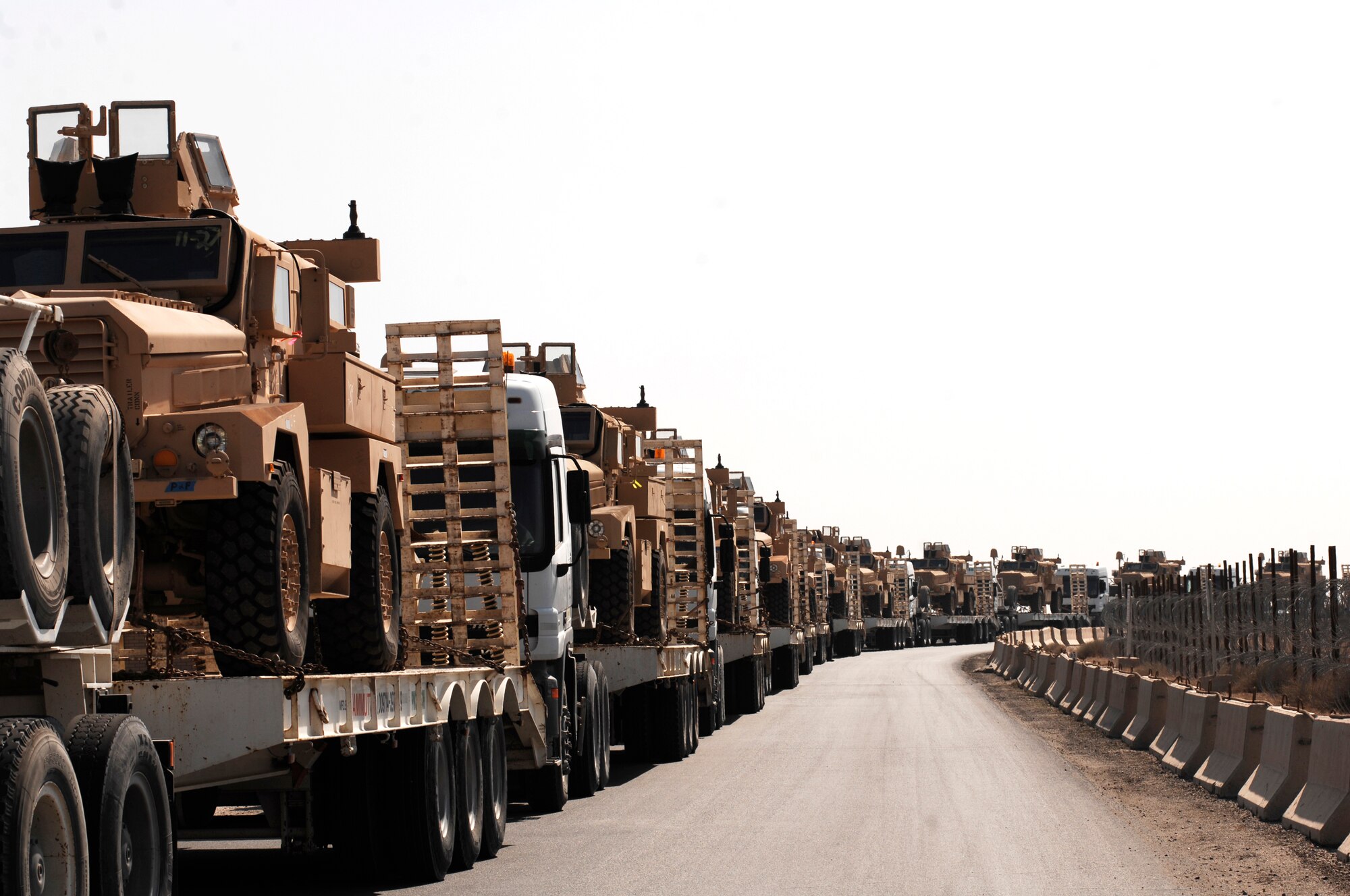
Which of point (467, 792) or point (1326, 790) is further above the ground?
point (467, 792)

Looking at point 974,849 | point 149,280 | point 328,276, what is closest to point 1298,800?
point 974,849

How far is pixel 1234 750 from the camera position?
1750cm

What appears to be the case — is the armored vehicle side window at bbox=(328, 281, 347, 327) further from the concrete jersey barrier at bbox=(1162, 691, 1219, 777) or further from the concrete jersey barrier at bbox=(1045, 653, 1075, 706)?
the concrete jersey barrier at bbox=(1045, 653, 1075, 706)

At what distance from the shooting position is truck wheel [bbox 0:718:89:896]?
6.20 meters

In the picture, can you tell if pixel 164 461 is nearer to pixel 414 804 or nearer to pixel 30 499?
pixel 30 499

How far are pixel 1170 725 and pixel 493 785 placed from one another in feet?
33.8

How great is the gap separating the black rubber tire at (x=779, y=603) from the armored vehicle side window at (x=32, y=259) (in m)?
35.7

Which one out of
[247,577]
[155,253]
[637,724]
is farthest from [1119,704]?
[247,577]

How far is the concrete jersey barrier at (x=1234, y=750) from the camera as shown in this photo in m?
16.7

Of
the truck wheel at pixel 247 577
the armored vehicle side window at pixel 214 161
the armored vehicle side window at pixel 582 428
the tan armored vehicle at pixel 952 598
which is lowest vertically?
the tan armored vehicle at pixel 952 598

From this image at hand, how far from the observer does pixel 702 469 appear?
28.0m

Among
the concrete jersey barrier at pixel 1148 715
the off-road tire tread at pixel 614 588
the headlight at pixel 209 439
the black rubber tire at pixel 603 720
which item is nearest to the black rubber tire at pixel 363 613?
the headlight at pixel 209 439

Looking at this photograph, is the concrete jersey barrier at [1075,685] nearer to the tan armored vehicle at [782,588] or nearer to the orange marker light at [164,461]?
the tan armored vehicle at [782,588]

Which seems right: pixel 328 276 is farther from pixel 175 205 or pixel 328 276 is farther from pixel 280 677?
pixel 280 677
